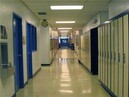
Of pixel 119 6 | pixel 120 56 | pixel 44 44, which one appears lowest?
pixel 120 56

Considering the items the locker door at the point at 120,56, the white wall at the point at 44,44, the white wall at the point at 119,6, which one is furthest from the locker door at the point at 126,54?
the white wall at the point at 44,44

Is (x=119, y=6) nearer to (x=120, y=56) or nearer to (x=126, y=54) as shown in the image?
(x=120, y=56)

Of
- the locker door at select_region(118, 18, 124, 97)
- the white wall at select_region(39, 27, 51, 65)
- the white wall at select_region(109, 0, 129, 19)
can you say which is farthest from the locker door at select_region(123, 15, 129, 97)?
the white wall at select_region(39, 27, 51, 65)

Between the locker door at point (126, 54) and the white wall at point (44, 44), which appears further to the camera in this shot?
the white wall at point (44, 44)

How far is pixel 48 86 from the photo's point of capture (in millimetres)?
7727

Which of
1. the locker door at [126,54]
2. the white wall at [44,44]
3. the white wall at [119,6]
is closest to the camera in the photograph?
the locker door at [126,54]

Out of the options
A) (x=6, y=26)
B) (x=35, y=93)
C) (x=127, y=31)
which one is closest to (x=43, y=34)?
(x=35, y=93)

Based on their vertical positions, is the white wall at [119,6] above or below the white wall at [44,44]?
above

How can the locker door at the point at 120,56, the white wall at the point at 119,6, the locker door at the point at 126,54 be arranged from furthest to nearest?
the white wall at the point at 119,6, the locker door at the point at 120,56, the locker door at the point at 126,54

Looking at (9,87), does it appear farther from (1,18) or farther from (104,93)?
(104,93)

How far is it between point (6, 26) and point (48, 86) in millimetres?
3145

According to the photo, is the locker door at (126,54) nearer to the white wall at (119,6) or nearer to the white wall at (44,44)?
the white wall at (119,6)

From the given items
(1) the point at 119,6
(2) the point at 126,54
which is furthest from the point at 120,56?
(1) the point at 119,6

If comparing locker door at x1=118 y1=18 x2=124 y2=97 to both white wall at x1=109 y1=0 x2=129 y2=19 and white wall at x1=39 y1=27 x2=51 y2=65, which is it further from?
white wall at x1=39 y1=27 x2=51 y2=65
